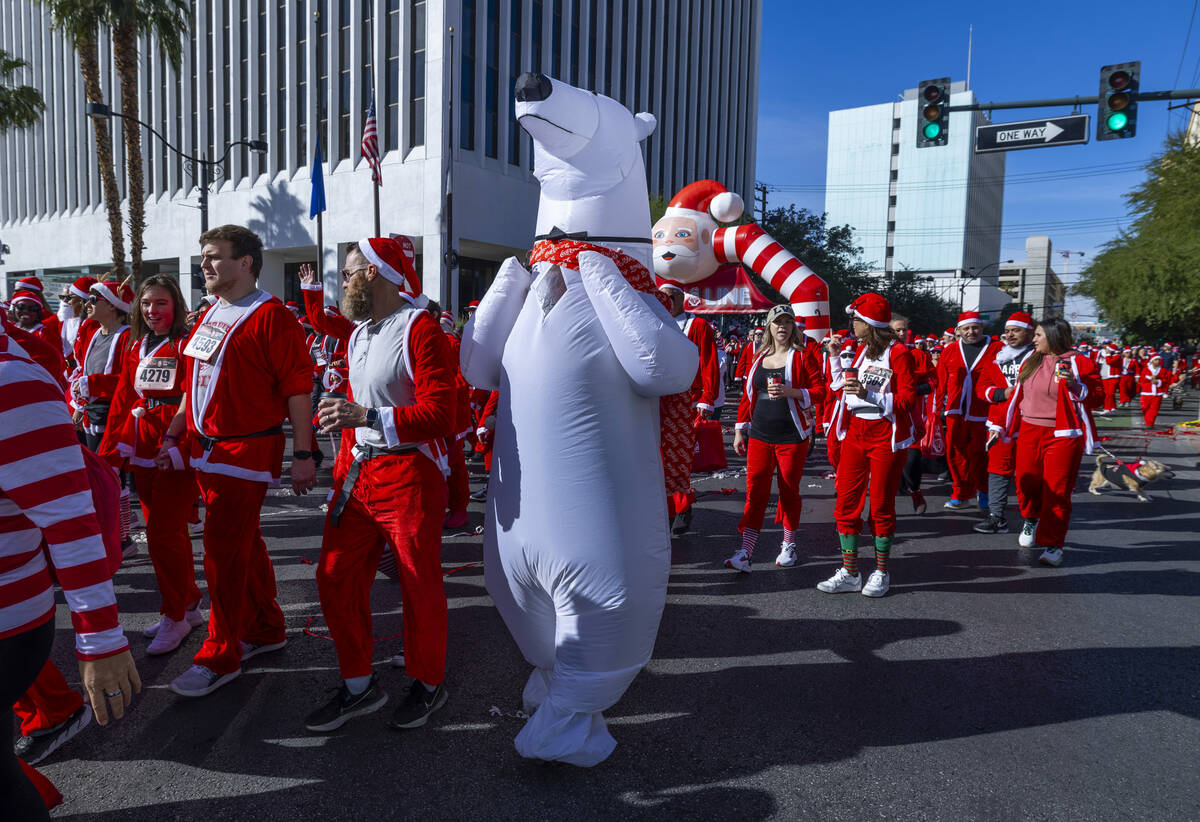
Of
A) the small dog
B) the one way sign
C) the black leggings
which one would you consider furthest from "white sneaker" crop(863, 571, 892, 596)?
the one way sign

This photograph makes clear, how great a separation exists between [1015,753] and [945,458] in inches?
238

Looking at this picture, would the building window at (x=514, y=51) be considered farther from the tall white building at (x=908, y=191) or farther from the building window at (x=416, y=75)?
the tall white building at (x=908, y=191)

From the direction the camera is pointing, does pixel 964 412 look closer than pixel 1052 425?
No

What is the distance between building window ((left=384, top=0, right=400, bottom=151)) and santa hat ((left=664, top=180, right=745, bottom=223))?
21.2 m

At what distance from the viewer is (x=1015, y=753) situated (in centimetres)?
307

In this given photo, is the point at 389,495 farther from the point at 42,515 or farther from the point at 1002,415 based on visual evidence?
the point at 1002,415

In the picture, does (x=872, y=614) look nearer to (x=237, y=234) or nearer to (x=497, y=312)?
(x=497, y=312)

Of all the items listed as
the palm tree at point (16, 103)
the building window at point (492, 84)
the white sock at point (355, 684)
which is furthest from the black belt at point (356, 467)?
the palm tree at point (16, 103)

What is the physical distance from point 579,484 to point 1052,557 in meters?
4.73

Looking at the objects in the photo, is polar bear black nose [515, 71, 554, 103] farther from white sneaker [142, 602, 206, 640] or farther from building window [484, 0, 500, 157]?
building window [484, 0, 500, 157]

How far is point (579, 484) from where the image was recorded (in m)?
2.65

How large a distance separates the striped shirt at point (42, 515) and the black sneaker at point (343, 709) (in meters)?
1.45

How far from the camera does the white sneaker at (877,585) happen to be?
4.98 metres

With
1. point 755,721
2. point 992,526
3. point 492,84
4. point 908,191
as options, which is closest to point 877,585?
point 755,721
